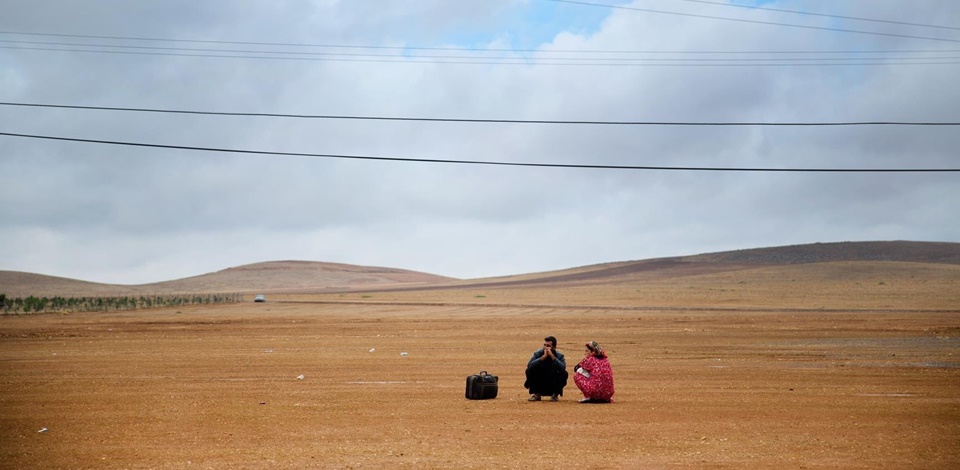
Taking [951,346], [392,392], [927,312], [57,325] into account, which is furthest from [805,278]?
[392,392]

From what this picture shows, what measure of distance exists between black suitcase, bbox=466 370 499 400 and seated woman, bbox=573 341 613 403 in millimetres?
1886

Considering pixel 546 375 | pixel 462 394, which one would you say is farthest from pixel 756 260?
pixel 546 375

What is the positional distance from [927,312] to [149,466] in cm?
5362

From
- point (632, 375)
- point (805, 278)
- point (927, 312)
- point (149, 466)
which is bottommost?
point (149, 466)

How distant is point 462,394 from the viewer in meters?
20.4

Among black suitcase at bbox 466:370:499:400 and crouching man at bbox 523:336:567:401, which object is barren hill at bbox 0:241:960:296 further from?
black suitcase at bbox 466:370:499:400

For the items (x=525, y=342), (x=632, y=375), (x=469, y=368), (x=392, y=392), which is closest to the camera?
(x=392, y=392)

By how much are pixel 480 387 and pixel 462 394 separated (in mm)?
1349

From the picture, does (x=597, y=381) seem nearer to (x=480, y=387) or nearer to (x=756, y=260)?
(x=480, y=387)

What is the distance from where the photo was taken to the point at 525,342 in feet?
124

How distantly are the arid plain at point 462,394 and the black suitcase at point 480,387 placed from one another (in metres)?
0.24

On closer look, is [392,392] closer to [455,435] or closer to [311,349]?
[455,435]

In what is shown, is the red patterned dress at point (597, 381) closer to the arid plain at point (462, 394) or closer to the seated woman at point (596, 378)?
the seated woman at point (596, 378)

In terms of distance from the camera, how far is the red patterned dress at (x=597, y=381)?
18.6 meters
